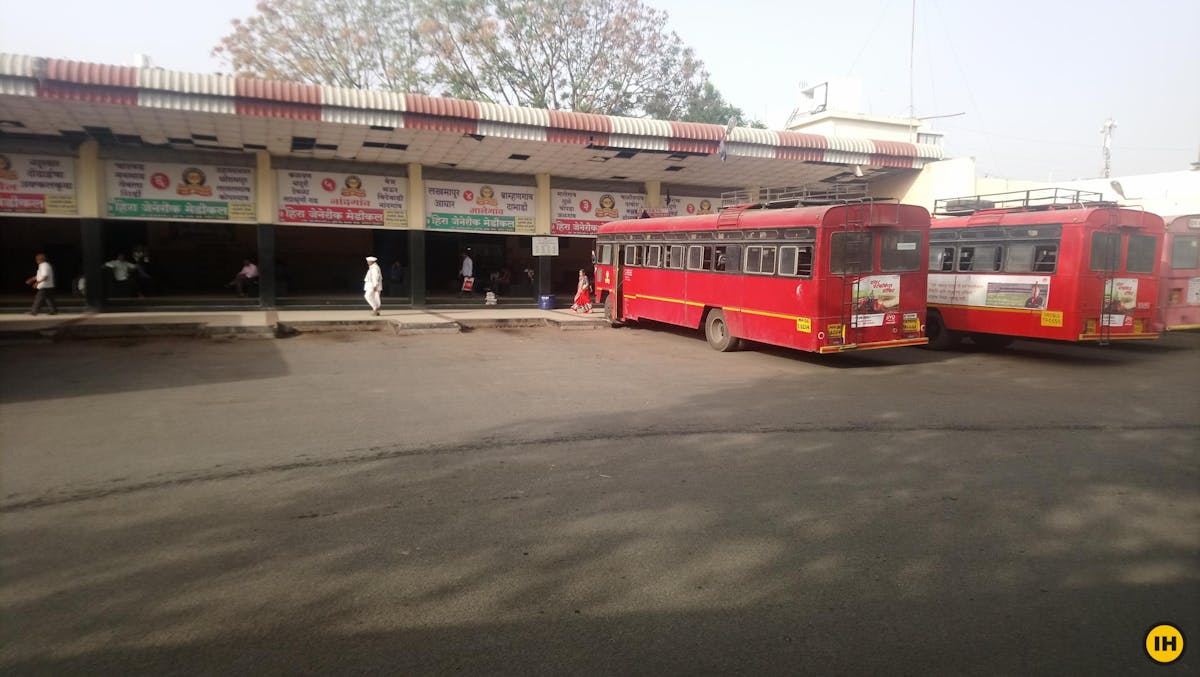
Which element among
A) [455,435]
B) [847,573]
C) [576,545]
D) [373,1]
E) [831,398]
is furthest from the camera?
[373,1]

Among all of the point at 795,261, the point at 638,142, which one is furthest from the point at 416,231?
the point at 795,261

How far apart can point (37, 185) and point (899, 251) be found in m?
19.0

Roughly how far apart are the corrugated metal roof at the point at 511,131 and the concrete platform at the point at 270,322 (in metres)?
4.55

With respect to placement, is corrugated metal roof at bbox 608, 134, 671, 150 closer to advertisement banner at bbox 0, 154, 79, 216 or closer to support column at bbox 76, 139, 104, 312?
support column at bbox 76, 139, 104, 312

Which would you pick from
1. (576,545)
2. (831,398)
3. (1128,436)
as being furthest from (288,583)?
(1128,436)

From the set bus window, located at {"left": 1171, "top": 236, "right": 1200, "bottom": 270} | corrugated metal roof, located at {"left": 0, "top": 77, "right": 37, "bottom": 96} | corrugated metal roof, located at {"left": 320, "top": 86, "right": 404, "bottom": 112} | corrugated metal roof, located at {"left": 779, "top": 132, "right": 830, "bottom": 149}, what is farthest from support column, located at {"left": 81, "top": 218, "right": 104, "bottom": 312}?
bus window, located at {"left": 1171, "top": 236, "right": 1200, "bottom": 270}

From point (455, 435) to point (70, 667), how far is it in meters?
4.11

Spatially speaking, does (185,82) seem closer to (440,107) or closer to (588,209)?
(440,107)

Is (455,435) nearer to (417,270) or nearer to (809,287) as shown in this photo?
(809,287)

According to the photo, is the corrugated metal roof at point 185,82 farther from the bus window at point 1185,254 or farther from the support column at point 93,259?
the bus window at point 1185,254

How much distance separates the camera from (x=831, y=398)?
9078 mm

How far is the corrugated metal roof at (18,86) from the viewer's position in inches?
517

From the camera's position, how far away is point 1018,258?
12.8 metres

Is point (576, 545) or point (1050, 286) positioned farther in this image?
point (1050, 286)
